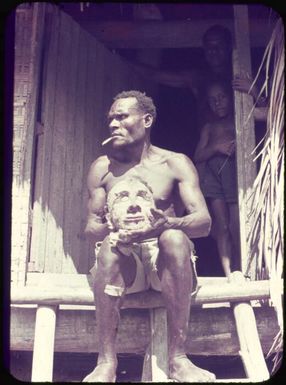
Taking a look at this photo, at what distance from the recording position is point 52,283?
4.13m

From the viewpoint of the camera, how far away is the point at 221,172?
4922mm

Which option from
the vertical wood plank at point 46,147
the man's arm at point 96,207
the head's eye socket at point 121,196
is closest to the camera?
the head's eye socket at point 121,196

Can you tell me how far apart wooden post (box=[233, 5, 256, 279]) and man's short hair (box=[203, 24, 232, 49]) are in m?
0.18

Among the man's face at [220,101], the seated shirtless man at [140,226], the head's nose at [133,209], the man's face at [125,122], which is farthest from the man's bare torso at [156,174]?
the man's face at [220,101]

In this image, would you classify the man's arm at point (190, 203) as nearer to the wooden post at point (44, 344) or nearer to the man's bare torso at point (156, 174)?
the man's bare torso at point (156, 174)

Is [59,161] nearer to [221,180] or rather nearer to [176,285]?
[221,180]

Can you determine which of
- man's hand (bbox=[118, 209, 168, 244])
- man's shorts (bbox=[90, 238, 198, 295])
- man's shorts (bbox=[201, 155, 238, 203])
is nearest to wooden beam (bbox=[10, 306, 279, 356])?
man's shorts (bbox=[90, 238, 198, 295])

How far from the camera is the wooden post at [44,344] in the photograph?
11.7 feet

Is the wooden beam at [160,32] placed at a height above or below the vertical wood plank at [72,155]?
above

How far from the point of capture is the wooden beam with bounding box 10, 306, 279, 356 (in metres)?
3.91

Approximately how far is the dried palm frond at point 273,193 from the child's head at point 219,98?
1.08m

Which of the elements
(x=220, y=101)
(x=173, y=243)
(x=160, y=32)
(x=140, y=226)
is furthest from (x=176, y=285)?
(x=160, y=32)

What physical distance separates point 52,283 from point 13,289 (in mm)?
344

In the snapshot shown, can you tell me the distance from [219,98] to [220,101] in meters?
0.02
